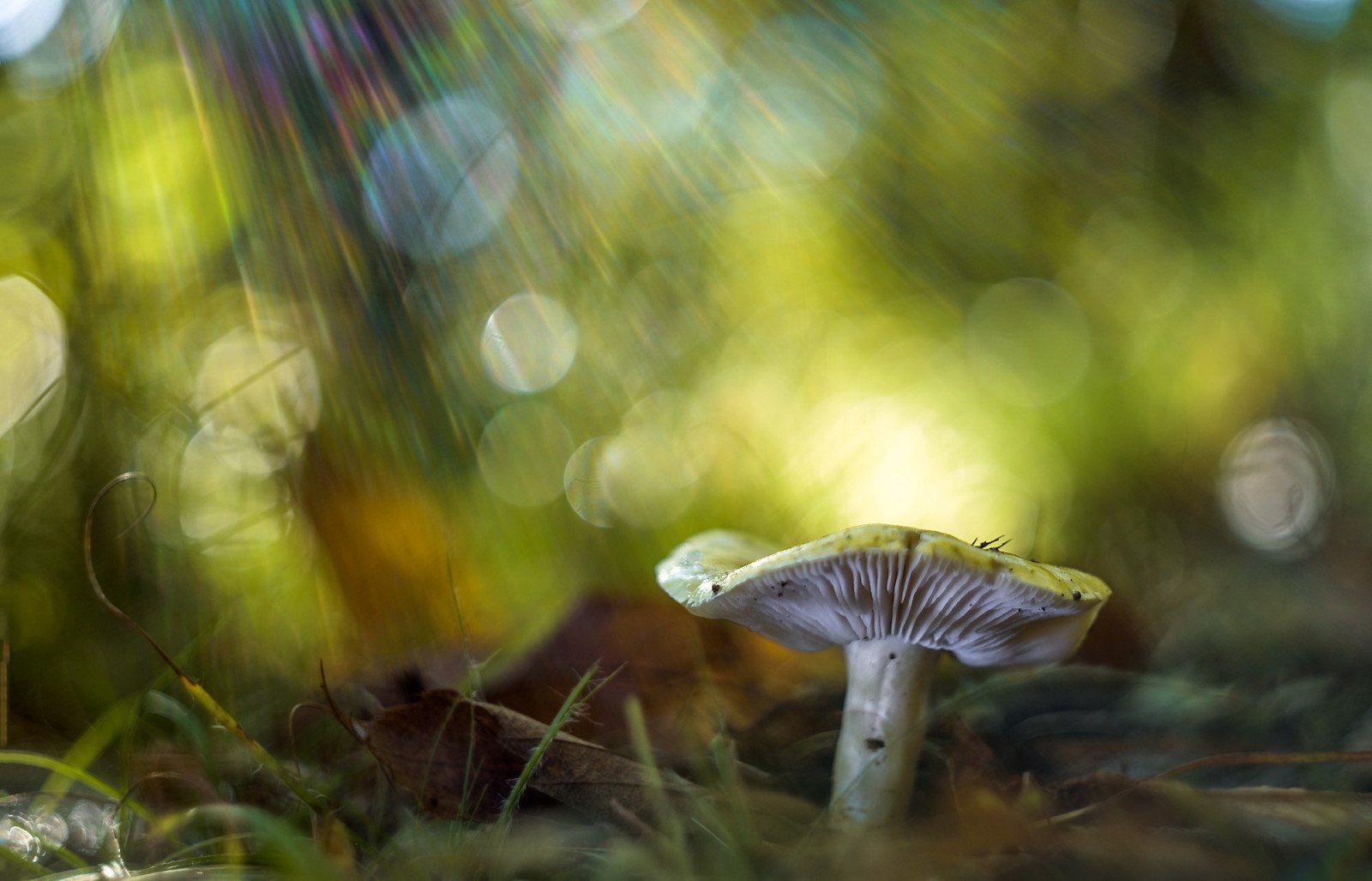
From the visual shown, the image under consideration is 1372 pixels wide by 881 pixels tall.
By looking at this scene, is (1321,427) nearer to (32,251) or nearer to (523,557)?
(523,557)

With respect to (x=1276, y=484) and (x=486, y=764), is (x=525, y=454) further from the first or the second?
(x=1276, y=484)

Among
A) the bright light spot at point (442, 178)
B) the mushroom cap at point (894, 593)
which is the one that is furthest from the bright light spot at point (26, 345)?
the mushroom cap at point (894, 593)

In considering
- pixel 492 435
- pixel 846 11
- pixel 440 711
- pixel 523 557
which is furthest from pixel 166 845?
pixel 846 11

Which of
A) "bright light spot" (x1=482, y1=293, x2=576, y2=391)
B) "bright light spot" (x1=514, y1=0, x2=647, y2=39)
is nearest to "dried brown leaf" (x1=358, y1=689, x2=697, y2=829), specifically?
"bright light spot" (x1=482, y1=293, x2=576, y2=391)

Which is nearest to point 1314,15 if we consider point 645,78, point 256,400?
point 645,78

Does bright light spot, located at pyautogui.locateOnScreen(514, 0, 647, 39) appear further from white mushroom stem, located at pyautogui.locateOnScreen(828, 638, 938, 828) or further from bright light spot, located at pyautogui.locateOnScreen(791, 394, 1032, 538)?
white mushroom stem, located at pyautogui.locateOnScreen(828, 638, 938, 828)

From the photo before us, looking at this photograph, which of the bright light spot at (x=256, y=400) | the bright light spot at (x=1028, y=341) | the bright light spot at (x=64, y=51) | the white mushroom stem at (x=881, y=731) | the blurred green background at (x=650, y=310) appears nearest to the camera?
the white mushroom stem at (x=881, y=731)

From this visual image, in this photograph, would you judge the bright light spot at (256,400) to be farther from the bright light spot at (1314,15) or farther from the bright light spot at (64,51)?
the bright light spot at (1314,15)
